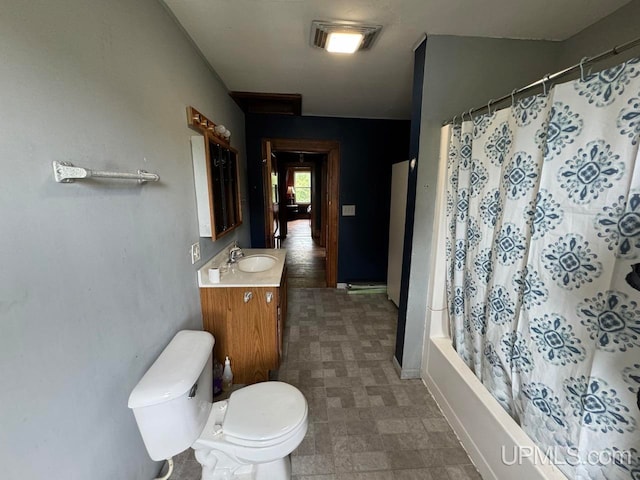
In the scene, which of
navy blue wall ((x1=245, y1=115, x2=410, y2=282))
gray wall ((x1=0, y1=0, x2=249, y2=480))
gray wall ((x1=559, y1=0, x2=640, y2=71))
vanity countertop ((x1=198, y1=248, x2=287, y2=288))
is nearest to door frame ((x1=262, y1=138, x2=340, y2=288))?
navy blue wall ((x1=245, y1=115, x2=410, y2=282))

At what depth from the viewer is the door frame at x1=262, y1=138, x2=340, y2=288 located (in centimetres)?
351

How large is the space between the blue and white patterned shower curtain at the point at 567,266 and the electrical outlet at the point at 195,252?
1.73 m

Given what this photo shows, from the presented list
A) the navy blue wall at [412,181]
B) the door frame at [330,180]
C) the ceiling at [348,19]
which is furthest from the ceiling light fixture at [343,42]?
the door frame at [330,180]

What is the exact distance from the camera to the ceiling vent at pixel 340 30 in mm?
1546

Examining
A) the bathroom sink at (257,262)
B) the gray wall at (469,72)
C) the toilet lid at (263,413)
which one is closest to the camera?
the toilet lid at (263,413)

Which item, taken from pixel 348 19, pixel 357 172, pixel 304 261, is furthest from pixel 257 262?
pixel 304 261

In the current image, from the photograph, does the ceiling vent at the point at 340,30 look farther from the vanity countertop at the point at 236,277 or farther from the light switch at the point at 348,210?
the light switch at the point at 348,210

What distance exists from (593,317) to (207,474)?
1705mm

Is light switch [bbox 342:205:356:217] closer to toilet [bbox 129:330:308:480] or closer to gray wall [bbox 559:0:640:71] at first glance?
gray wall [bbox 559:0:640:71]

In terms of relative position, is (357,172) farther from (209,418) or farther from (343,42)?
(209,418)

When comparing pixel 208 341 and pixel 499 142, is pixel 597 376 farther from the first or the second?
pixel 208 341

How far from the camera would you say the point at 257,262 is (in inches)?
97.6

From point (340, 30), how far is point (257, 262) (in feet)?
6.10

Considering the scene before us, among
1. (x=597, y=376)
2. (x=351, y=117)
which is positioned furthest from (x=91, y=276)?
(x=351, y=117)
